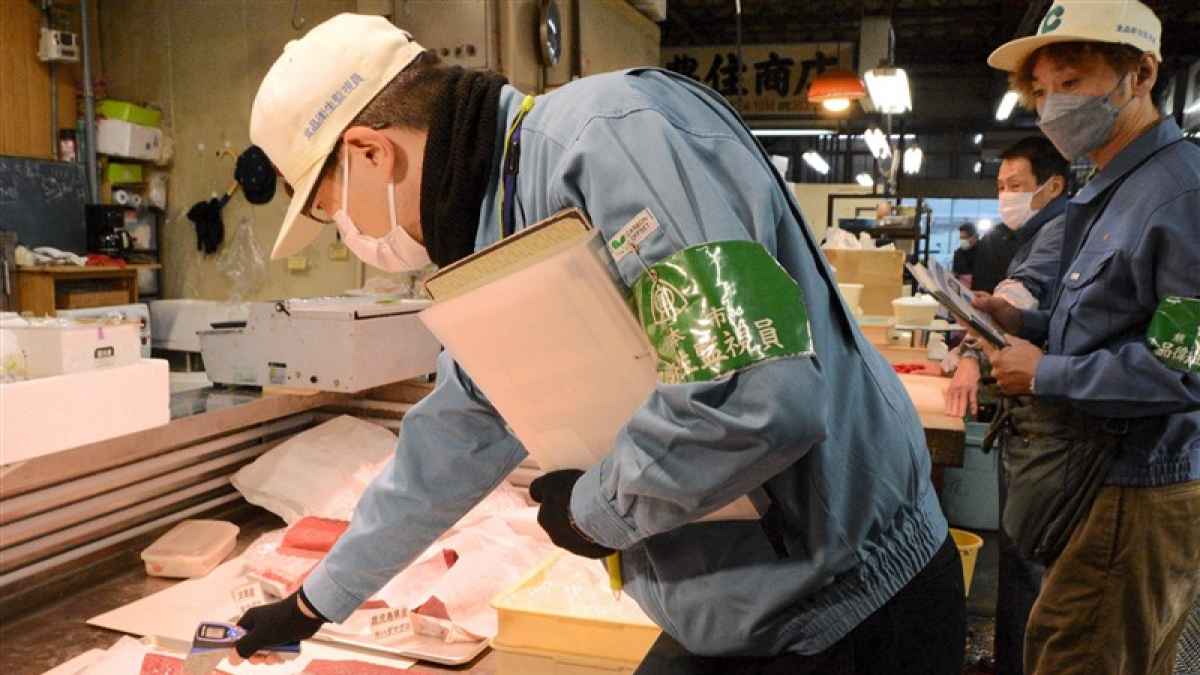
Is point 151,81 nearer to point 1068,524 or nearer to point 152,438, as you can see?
point 152,438

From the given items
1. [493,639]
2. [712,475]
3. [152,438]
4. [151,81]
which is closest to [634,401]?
[712,475]

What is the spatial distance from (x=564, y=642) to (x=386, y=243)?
95 centimetres

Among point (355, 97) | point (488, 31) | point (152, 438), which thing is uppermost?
point (488, 31)

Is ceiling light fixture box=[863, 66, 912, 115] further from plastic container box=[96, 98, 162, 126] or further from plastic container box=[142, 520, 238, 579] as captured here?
plastic container box=[142, 520, 238, 579]

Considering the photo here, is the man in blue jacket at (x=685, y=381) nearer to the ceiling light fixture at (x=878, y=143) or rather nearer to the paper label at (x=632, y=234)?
the paper label at (x=632, y=234)

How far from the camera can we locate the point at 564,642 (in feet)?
6.01

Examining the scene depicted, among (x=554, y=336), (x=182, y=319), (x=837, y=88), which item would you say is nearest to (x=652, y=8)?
(x=837, y=88)

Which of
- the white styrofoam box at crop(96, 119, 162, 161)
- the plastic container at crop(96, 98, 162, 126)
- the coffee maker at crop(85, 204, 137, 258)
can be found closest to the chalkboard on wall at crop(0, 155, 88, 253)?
the coffee maker at crop(85, 204, 137, 258)

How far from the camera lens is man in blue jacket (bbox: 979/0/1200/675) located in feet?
6.52

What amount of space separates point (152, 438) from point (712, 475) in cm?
195

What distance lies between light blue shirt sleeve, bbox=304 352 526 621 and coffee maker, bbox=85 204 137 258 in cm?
626

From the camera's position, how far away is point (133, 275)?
6.93m

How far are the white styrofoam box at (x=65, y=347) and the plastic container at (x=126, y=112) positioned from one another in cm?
550

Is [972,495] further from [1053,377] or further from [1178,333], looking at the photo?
[1178,333]
